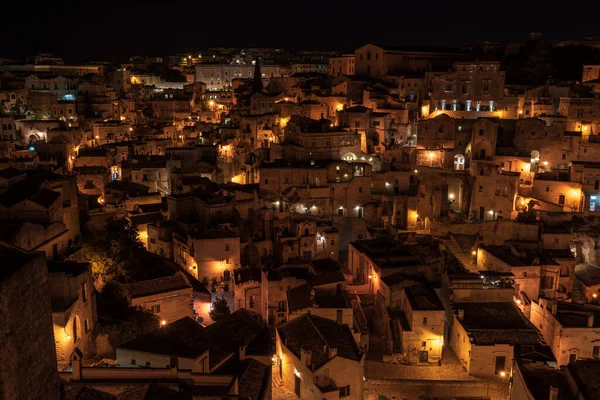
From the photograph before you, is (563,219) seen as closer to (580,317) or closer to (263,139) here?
(580,317)

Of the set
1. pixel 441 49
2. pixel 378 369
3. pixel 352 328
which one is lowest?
pixel 378 369

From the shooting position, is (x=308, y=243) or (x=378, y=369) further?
(x=308, y=243)

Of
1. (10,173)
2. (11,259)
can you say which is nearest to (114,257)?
(10,173)

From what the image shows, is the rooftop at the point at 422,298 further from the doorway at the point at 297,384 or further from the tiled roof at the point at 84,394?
the tiled roof at the point at 84,394

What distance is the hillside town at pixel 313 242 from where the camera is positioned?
1667 centimetres

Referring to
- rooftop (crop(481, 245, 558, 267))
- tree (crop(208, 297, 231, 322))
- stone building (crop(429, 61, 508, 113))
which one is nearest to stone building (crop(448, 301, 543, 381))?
rooftop (crop(481, 245, 558, 267))

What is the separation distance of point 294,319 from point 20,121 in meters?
30.1

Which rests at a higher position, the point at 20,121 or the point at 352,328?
the point at 20,121

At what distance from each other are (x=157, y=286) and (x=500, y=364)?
1353 cm

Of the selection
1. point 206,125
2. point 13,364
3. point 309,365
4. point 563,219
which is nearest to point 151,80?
point 206,125

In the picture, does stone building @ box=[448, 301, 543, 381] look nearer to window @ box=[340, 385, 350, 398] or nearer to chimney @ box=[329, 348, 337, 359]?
window @ box=[340, 385, 350, 398]

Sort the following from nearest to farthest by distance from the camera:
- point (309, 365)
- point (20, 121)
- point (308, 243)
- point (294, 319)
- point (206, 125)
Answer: point (309, 365) < point (294, 319) < point (308, 243) < point (20, 121) < point (206, 125)

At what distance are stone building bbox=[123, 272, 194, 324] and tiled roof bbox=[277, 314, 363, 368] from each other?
13.3 feet

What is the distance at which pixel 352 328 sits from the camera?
21.3 m
